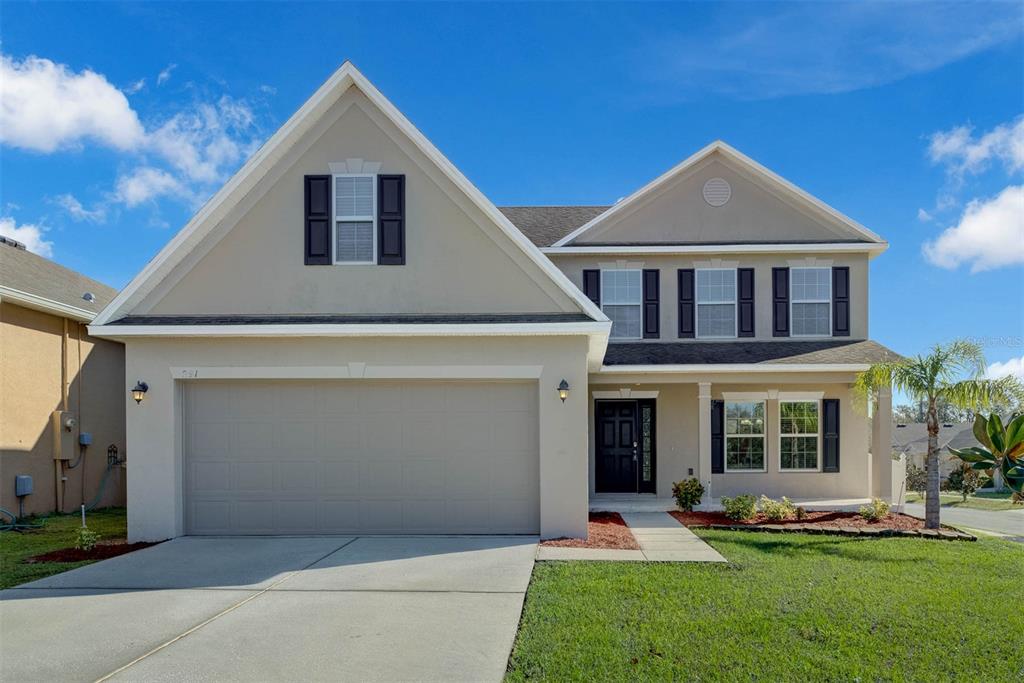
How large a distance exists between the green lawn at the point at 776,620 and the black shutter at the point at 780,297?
673 centimetres

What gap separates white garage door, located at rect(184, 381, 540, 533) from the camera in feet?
32.9

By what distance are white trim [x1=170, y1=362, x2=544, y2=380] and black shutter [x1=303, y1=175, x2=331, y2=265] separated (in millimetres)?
1689

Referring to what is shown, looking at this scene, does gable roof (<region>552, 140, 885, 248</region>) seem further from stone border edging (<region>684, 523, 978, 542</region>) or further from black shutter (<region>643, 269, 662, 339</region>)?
stone border edging (<region>684, 523, 978, 542</region>)

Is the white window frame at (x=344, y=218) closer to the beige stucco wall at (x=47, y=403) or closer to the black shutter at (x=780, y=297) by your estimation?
the beige stucco wall at (x=47, y=403)

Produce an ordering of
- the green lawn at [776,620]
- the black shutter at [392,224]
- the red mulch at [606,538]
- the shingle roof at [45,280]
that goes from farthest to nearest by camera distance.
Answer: the shingle roof at [45,280] → the black shutter at [392,224] → the red mulch at [606,538] → the green lawn at [776,620]

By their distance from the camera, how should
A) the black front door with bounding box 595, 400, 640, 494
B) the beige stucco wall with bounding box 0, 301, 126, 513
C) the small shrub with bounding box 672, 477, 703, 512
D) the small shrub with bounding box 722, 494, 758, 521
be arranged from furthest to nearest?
the black front door with bounding box 595, 400, 640, 494
the small shrub with bounding box 672, 477, 703, 512
the beige stucco wall with bounding box 0, 301, 126, 513
the small shrub with bounding box 722, 494, 758, 521

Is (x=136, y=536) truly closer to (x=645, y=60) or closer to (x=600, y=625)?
(x=600, y=625)

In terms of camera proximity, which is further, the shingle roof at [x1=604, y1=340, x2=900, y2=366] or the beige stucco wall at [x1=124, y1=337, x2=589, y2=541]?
the shingle roof at [x1=604, y1=340, x2=900, y2=366]

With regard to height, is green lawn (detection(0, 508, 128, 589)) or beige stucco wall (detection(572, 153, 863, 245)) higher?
beige stucco wall (detection(572, 153, 863, 245))

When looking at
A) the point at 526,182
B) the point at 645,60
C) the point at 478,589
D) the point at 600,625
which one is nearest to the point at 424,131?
the point at 645,60

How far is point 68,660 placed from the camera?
17.4 ft

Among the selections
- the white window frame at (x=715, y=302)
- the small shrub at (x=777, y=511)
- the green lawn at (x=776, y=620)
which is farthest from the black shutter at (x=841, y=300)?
the green lawn at (x=776, y=620)

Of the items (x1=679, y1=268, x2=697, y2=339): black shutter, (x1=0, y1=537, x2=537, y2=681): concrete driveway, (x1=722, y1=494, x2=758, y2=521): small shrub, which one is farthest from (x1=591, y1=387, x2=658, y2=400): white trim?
(x1=0, y1=537, x2=537, y2=681): concrete driveway

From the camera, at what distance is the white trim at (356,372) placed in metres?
9.95
